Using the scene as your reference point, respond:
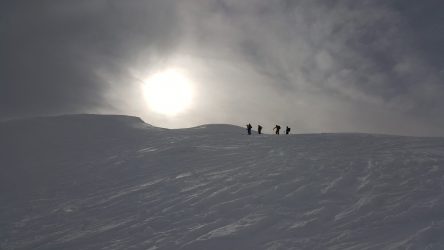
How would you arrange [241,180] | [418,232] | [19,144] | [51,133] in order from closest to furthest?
[418,232], [241,180], [19,144], [51,133]

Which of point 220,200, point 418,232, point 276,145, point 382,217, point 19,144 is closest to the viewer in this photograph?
point 418,232

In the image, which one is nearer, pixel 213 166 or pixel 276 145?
pixel 213 166

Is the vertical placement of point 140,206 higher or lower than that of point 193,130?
lower

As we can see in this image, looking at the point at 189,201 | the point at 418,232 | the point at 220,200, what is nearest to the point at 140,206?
the point at 189,201

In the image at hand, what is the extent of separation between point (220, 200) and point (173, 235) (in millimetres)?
3642

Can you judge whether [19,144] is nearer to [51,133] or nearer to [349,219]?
[51,133]

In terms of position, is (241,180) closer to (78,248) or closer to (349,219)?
(349,219)

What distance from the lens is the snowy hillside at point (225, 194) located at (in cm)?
1309

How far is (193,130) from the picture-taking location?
3828 centimetres

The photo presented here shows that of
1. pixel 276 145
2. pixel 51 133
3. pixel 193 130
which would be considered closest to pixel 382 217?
pixel 276 145

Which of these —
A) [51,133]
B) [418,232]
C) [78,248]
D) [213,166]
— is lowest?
[78,248]

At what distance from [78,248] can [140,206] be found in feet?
13.1

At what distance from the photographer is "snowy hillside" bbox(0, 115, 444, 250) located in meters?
13.1

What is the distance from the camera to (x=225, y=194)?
58.5 ft
